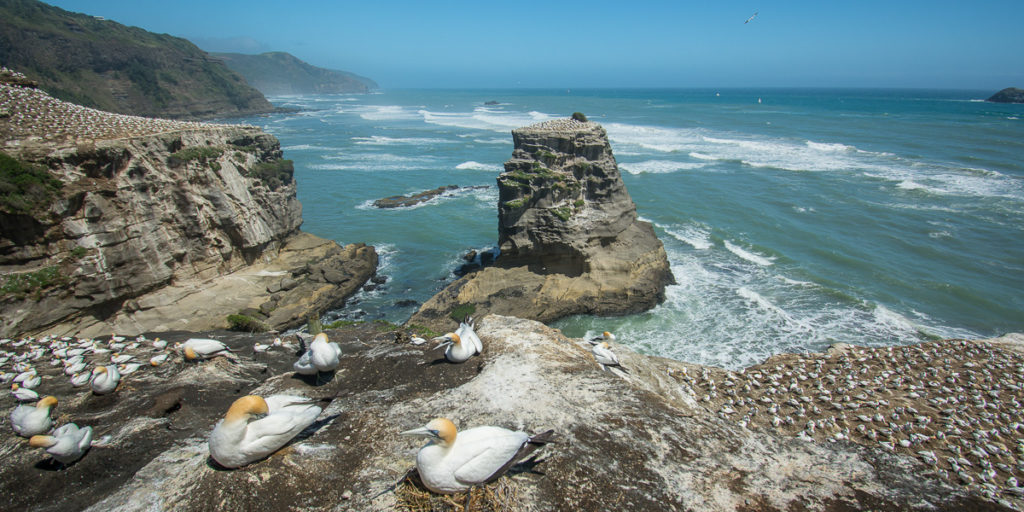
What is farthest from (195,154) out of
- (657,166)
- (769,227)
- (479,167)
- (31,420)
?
(657,166)

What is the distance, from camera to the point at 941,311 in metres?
19.0

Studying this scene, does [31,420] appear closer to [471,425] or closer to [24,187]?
[471,425]

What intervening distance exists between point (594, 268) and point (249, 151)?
17230 millimetres

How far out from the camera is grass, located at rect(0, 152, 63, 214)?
13.1 m

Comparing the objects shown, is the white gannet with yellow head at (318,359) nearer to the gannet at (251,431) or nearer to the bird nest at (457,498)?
the gannet at (251,431)

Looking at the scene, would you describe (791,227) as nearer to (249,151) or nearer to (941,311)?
(941,311)

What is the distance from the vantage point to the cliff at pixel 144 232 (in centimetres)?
1388

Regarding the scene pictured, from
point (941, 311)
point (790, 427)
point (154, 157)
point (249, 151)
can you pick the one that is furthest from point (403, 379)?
point (941, 311)

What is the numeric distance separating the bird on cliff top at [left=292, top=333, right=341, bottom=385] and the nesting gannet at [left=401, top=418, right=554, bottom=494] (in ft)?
11.0

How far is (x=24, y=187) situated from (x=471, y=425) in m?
16.6

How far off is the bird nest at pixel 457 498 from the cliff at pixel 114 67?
8164 cm

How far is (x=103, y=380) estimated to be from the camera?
733 centimetres

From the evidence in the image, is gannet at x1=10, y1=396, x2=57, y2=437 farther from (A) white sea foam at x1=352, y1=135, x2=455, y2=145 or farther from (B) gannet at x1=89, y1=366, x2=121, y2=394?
(A) white sea foam at x1=352, y1=135, x2=455, y2=145

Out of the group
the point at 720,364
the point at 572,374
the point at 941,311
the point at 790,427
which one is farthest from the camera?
the point at 941,311
